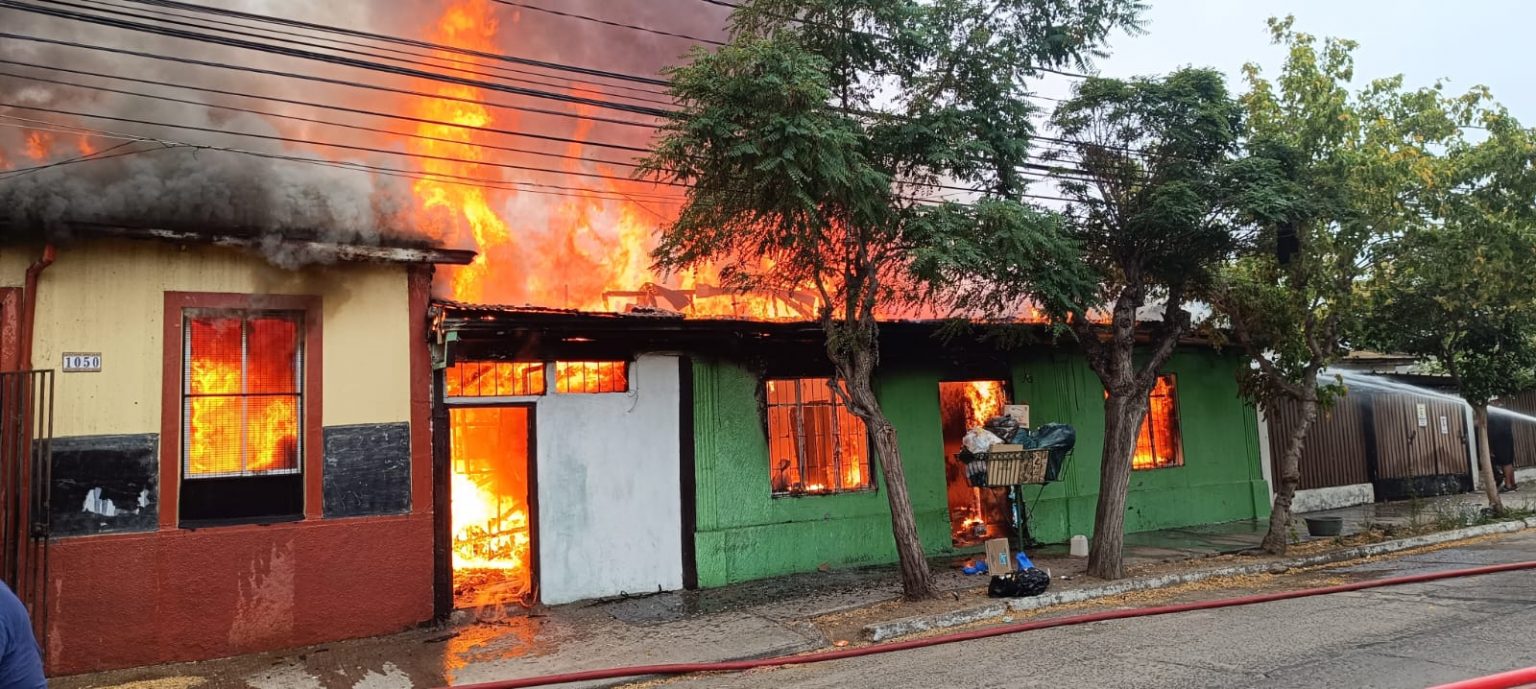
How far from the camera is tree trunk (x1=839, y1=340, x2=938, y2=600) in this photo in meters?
9.28

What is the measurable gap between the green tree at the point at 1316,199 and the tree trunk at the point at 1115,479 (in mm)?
2384

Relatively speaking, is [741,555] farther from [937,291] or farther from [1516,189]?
[1516,189]

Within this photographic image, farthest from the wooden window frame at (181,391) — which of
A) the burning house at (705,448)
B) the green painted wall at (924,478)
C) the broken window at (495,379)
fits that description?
the green painted wall at (924,478)

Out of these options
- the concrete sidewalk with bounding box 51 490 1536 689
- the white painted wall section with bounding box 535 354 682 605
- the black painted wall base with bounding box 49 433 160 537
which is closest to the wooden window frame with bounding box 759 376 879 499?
the concrete sidewalk with bounding box 51 490 1536 689

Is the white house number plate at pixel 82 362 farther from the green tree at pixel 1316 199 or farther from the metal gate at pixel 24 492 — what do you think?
the green tree at pixel 1316 199

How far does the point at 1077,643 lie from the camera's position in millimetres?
7277

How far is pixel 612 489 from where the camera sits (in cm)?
1052

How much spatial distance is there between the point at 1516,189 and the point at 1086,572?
863 cm

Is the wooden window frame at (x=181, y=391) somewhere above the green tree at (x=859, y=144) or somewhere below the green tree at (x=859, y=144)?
below

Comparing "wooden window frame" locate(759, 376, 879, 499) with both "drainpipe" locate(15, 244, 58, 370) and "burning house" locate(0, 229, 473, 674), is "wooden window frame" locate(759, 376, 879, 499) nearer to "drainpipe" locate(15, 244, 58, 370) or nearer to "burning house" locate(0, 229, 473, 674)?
"burning house" locate(0, 229, 473, 674)

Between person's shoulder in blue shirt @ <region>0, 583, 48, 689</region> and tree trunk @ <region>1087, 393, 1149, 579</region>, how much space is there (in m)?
9.73

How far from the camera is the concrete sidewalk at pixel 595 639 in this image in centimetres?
754

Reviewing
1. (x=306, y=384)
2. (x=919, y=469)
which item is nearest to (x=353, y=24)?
(x=306, y=384)

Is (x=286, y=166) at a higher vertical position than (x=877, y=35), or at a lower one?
lower
